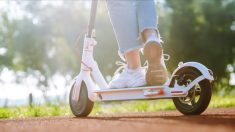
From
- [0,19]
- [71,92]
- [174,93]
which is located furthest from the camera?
[0,19]

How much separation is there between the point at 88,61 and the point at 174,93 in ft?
4.46

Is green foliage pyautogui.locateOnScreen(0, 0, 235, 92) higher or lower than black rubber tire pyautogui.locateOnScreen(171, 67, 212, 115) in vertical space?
higher

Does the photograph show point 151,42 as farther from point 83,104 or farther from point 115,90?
point 83,104

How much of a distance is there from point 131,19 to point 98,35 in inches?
1188

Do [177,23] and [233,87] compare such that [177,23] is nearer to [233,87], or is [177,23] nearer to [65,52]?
[65,52]

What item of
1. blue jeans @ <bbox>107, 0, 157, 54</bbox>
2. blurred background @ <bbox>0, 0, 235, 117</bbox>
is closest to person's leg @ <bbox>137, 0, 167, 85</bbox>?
blue jeans @ <bbox>107, 0, 157, 54</bbox>

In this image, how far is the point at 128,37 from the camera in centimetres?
404

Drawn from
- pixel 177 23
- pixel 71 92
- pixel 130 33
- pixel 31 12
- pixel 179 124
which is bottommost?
pixel 179 124

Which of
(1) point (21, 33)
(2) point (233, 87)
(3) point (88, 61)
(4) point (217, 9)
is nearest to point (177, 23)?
(4) point (217, 9)

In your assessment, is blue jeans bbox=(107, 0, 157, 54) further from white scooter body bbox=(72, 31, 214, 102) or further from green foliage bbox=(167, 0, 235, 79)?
green foliage bbox=(167, 0, 235, 79)

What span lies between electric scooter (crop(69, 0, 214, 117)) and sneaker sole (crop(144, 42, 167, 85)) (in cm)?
5

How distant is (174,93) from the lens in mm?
3717

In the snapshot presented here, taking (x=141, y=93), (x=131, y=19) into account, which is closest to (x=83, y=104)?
(x=141, y=93)

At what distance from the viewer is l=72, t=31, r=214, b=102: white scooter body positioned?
12.1ft
